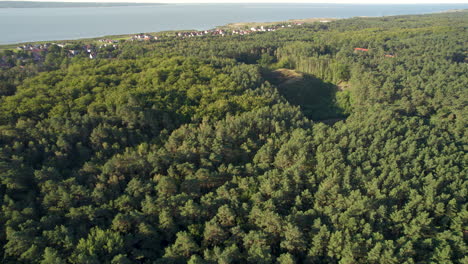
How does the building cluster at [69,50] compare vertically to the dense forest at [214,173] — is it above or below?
above

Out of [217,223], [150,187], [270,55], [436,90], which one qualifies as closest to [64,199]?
[150,187]

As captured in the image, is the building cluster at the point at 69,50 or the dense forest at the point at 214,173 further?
the building cluster at the point at 69,50

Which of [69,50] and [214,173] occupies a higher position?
[69,50]

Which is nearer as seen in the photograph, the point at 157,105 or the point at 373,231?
the point at 373,231

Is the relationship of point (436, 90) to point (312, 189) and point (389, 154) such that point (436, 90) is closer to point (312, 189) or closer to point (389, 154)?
point (389, 154)

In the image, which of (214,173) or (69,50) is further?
(69,50)

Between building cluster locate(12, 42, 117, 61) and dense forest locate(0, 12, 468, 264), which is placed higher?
building cluster locate(12, 42, 117, 61)

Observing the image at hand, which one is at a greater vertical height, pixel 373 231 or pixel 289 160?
pixel 289 160

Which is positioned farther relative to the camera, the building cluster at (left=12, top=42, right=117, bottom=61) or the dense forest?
the building cluster at (left=12, top=42, right=117, bottom=61)
